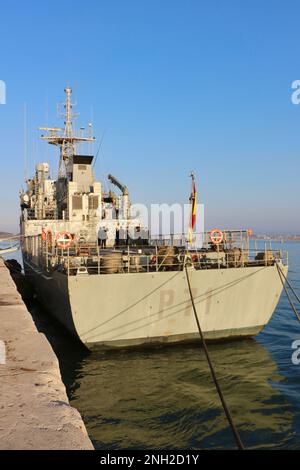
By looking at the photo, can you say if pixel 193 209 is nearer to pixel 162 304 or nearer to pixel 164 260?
pixel 164 260

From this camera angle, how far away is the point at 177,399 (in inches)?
345

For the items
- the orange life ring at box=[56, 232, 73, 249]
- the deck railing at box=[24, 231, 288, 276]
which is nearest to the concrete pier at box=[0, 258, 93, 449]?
the deck railing at box=[24, 231, 288, 276]

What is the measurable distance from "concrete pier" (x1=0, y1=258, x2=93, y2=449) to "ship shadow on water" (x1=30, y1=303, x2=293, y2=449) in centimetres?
249

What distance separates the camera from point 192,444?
6.82m

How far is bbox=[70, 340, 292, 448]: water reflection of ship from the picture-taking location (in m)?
7.10

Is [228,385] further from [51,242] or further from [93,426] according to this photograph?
[51,242]

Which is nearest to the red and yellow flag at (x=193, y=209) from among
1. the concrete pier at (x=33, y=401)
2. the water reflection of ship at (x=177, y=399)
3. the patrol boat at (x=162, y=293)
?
the patrol boat at (x=162, y=293)

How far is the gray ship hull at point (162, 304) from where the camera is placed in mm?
11406

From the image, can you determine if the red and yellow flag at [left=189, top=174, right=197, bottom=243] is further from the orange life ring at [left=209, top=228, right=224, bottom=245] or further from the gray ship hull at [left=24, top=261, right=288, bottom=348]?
the gray ship hull at [left=24, top=261, right=288, bottom=348]

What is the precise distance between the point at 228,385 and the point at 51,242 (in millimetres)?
9553

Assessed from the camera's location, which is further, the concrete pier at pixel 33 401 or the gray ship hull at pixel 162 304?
the gray ship hull at pixel 162 304

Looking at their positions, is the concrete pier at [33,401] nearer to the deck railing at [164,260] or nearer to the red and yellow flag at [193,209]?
the deck railing at [164,260]

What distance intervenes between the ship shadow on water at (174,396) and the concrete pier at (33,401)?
8.18ft

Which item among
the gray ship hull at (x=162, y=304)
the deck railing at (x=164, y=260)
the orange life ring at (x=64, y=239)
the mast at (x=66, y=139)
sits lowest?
the gray ship hull at (x=162, y=304)
